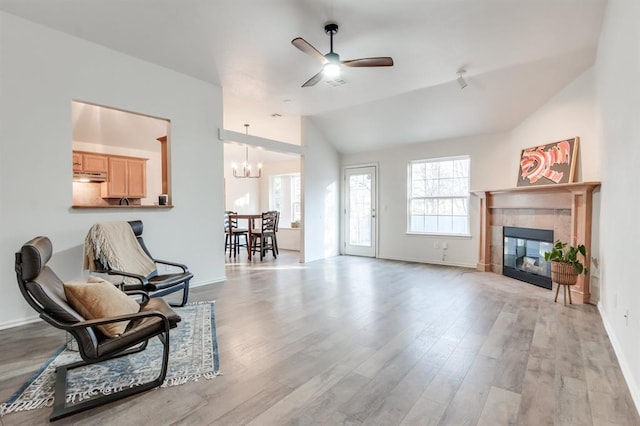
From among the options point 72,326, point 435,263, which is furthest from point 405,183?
point 72,326

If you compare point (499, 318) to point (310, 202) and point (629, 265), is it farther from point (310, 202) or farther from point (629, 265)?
point (310, 202)

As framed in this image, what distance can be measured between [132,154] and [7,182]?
386 cm

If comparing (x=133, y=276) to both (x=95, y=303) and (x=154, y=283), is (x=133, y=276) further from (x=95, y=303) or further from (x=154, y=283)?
(x=95, y=303)

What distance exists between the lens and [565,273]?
3.42m

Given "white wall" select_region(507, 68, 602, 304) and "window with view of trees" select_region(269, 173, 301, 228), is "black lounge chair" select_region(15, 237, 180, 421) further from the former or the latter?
"window with view of trees" select_region(269, 173, 301, 228)

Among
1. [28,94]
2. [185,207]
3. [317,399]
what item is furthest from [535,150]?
[28,94]

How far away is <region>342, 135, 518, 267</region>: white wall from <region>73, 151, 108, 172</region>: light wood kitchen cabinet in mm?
4792

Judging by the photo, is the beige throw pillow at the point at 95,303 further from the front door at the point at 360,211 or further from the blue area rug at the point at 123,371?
the front door at the point at 360,211

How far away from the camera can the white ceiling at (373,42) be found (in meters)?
2.79

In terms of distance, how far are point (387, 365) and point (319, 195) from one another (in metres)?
4.66

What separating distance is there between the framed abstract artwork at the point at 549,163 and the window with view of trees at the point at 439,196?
1.07m

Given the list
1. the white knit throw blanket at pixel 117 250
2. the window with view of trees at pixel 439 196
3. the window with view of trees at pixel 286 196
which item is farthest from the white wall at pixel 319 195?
the white knit throw blanket at pixel 117 250

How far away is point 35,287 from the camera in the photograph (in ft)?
5.66

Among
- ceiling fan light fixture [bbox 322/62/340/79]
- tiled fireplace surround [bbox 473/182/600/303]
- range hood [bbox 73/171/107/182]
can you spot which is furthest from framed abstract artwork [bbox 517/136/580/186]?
range hood [bbox 73/171/107/182]
